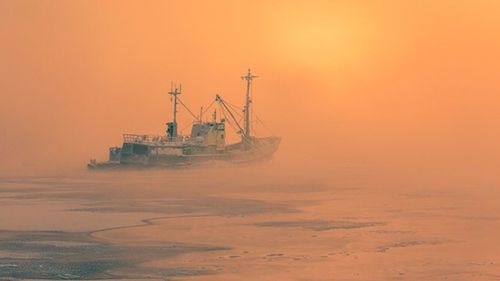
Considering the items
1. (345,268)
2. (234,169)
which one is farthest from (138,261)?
(234,169)

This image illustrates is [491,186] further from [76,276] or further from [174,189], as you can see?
[76,276]

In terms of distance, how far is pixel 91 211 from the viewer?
6681 centimetres

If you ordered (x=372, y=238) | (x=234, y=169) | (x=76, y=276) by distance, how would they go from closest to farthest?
(x=76, y=276) → (x=372, y=238) → (x=234, y=169)

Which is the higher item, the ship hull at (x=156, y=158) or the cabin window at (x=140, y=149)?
the cabin window at (x=140, y=149)

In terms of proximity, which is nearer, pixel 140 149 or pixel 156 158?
pixel 156 158

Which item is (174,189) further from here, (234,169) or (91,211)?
(234,169)

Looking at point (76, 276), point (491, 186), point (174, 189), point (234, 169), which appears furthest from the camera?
point (234, 169)

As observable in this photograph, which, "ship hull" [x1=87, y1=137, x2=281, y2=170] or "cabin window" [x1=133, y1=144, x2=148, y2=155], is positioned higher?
"cabin window" [x1=133, y1=144, x2=148, y2=155]

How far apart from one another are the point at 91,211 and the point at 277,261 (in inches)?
1084

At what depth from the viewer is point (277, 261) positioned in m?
42.6

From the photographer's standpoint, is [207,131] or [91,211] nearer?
[91,211]

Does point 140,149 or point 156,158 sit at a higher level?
point 140,149

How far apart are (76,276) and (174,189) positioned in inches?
2150

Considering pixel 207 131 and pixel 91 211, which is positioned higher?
pixel 207 131
